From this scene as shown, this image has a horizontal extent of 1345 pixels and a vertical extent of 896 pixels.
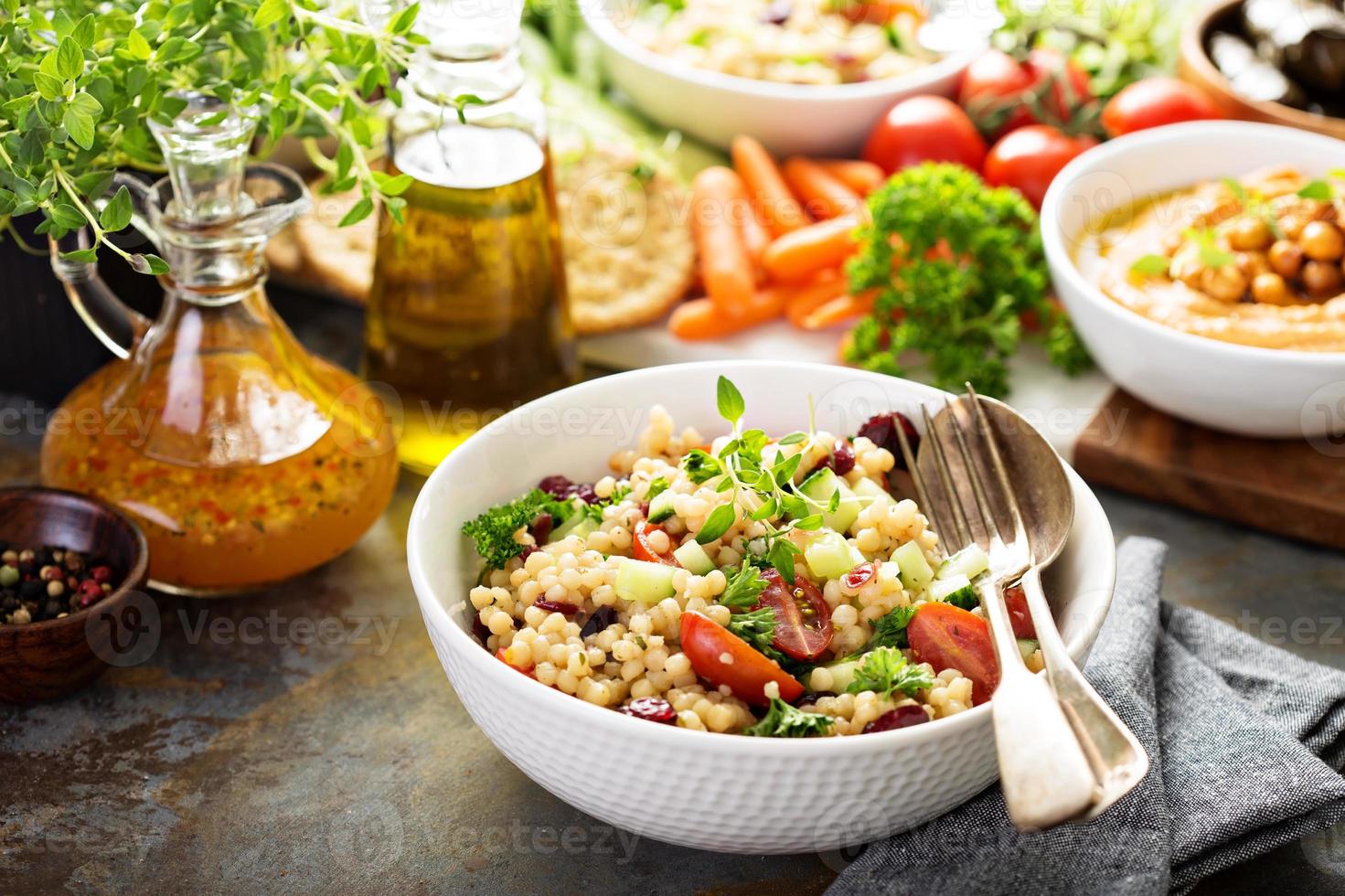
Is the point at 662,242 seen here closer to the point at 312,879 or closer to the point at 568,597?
the point at 568,597

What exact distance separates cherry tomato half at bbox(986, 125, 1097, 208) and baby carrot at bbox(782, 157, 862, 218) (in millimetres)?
335

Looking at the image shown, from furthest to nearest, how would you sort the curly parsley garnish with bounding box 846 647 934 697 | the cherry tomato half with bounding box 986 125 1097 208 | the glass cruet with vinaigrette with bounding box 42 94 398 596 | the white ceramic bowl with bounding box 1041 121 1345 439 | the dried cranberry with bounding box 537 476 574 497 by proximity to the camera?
the cherry tomato half with bounding box 986 125 1097 208 < the white ceramic bowl with bounding box 1041 121 1345 439 < the glass cruet with vinaigrette with bounding box 42 94 398 596 < the dried cranberry with bounding box 537 476 574 497 < the curly parsley garnish with bounding box 846 647 934 697

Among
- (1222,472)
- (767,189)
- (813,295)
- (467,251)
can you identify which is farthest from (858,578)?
(767,189)

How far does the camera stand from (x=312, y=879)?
167 cm

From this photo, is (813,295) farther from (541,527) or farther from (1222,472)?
(541,527)

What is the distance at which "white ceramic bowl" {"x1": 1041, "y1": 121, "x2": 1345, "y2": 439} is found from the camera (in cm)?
227

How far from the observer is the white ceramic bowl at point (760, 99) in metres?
3.13

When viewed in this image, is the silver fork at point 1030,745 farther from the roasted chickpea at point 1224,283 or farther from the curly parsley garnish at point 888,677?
the roasted chickpea at point 1224,283

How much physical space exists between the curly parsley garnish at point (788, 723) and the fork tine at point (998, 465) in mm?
434

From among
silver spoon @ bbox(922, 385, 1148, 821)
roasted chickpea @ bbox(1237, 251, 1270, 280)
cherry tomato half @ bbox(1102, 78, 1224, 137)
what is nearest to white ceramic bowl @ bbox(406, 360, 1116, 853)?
silver spoon @ bbox(922, 385, 1148, 821)

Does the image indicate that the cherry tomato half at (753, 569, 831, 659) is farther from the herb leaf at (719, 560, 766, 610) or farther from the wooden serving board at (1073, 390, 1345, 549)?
the wooden serving board at (1073, 390, 1345, 549)

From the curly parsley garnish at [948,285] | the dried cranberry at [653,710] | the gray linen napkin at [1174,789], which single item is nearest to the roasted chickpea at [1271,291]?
the curly parsley garnish at [948,285]

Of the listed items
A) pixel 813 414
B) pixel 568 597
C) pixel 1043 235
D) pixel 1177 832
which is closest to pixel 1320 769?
pixel 1177 832

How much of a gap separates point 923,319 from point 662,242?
0.62 meters
